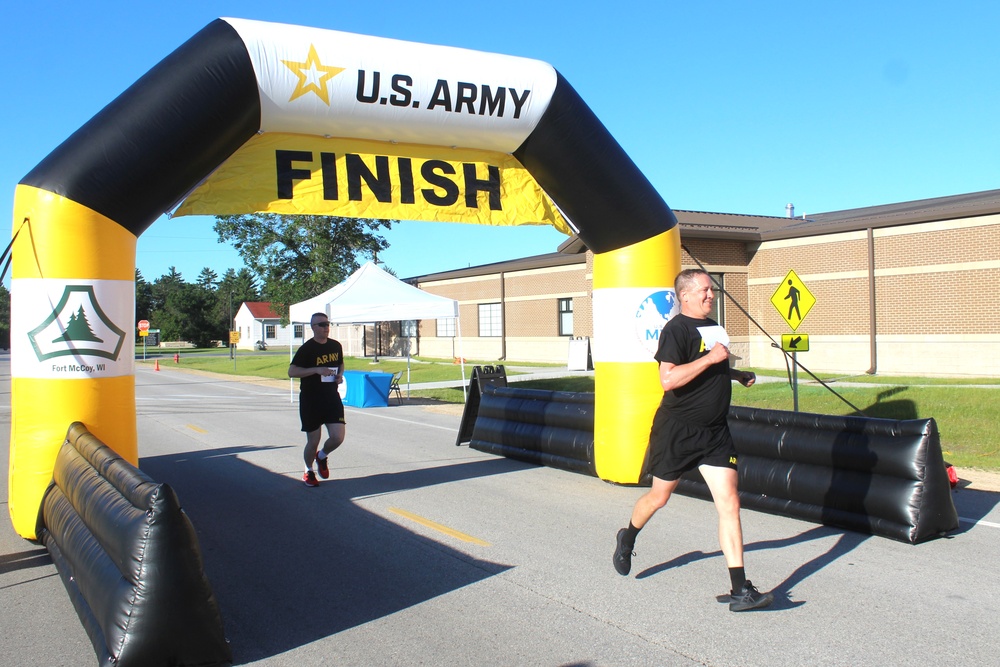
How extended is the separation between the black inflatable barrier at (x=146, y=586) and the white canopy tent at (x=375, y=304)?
1510 centimetres

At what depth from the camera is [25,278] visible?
19.5 ft

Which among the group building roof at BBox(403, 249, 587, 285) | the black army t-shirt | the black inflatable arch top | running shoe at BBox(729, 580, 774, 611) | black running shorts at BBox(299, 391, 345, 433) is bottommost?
running shoe at BBox(729, 580, 774, 611)

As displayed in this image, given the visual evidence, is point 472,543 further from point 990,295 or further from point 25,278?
point 990,295

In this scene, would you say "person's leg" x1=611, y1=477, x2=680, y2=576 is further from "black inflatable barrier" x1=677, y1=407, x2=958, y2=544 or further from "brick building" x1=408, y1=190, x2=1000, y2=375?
"brick building" x1=408, y1=190, x2=1000, y2=375

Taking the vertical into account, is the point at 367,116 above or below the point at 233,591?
above

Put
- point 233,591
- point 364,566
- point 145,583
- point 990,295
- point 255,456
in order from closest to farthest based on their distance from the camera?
point 145,583, point 233,591, point 364,566, point 255,456, point 990,295

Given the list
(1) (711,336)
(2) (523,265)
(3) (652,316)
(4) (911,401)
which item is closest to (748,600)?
(1) (711,336)

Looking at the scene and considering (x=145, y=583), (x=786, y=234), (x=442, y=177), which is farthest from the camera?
(x=786, y=234)

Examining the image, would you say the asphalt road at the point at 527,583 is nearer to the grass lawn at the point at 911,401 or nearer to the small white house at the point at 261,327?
the grass lawn at the point at 911,401

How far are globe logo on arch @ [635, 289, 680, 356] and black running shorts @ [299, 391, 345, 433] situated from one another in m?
3.31

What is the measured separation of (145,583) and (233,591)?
1.48m

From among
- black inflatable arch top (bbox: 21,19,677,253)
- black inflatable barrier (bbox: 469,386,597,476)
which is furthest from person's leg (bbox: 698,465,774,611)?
black inflatable arch top (bbox: 21,19,677,253)

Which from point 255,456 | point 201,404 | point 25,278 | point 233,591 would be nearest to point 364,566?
point 233,591

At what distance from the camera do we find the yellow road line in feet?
20.8
